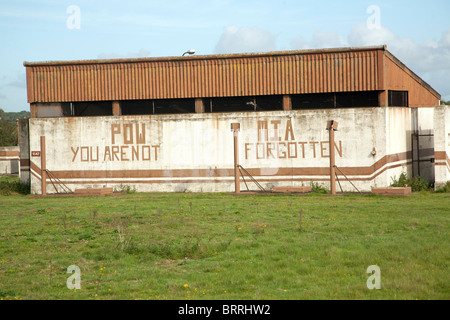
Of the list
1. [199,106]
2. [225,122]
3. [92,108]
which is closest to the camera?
[225,122]

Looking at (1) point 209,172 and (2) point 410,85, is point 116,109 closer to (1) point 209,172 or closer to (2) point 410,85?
(1) point 209,172

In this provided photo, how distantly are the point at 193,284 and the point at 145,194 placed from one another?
1935 cm

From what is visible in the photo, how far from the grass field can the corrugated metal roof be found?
903 cm

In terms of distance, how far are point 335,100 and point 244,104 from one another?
5159 millimetres

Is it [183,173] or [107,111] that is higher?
[107,111]

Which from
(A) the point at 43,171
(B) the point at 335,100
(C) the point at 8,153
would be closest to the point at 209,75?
(B) the point at 335,100

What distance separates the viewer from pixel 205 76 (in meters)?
30.7

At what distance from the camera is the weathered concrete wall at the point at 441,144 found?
28359mm

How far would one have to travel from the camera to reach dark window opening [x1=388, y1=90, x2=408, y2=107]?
29859 millimetres

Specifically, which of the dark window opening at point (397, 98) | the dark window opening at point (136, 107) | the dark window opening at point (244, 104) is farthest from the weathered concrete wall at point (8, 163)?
the dark window opening at point (397, 98)

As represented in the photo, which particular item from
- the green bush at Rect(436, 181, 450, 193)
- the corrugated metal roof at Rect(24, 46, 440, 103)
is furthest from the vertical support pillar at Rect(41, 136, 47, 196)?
the green bush at Rect(436, 181, 450, 193)
